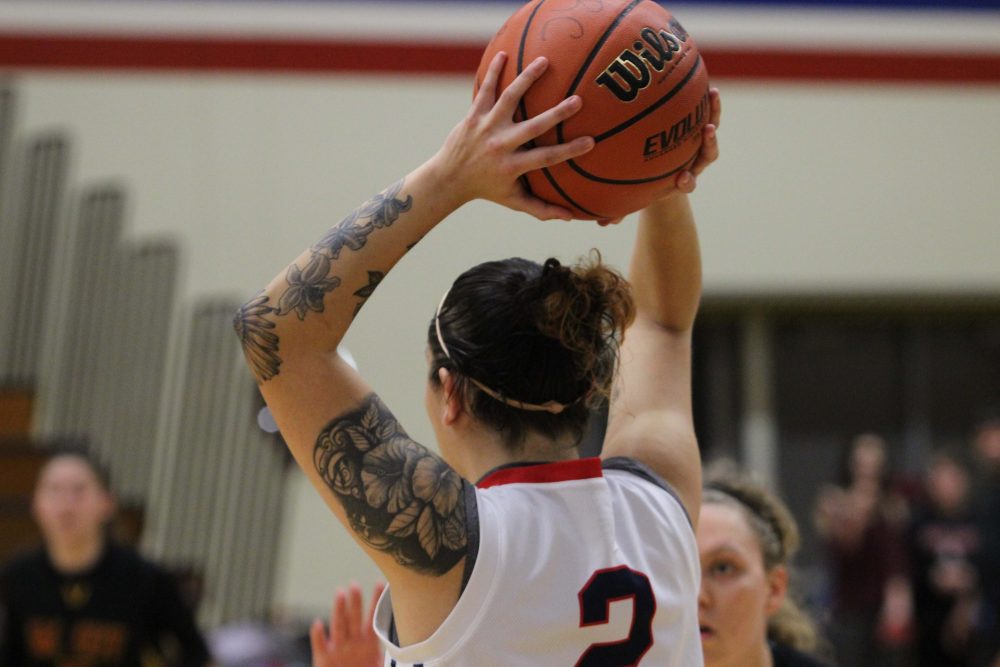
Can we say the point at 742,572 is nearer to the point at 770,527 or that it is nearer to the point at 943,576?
the point at 770,527

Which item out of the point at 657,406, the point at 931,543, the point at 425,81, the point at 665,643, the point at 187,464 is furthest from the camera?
the point at 425,81

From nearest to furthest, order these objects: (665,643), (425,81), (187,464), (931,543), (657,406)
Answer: (665,643), (657,406), (931,543), (187,464), (425,81)

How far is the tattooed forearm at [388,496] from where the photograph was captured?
61.2 inches

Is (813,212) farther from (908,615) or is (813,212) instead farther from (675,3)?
(908,615)

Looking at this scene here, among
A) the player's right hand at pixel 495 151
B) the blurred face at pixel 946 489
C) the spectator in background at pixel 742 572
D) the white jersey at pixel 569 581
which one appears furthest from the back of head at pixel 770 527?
the blurred face at pixel 946 489

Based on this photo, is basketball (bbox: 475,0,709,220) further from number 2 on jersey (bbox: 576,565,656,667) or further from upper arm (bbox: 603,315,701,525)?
number 2 on jersey (bbox: 576,565,656,667)

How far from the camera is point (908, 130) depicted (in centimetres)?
813

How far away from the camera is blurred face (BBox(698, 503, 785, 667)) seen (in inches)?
94.4

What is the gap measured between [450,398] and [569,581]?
0.95 ft

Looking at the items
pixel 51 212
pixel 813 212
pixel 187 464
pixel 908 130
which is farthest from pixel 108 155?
pixel 908 130

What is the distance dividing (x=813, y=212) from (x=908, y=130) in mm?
838

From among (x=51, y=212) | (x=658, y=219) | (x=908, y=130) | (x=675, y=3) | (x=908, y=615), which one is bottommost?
(x=908, y=615)

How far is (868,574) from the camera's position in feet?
23.4

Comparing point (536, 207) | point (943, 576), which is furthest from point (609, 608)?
point (943, 576)
